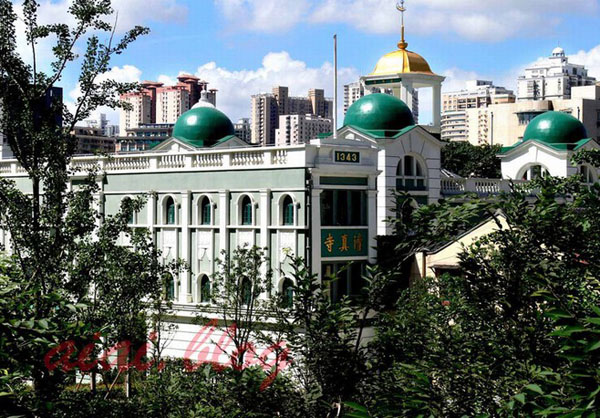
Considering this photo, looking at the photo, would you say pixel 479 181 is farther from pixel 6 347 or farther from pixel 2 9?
pixel 6 347

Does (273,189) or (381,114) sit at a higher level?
(381,114)

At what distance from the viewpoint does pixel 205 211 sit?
109ft

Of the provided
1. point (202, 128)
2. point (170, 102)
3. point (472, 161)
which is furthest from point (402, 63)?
point (170, 102)

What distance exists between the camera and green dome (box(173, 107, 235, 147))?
122 ft

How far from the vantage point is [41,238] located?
56.4 feet

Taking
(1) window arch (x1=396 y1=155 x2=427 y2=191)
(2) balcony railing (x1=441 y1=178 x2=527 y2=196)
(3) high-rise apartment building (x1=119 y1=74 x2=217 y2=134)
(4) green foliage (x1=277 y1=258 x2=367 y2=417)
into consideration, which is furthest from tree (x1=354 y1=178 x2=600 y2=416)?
(3) high-rise apartment building (x1=119 y1=74 x2=217 y2=134)

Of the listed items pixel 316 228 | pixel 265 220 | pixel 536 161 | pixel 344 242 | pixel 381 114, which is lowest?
pixel 344 242

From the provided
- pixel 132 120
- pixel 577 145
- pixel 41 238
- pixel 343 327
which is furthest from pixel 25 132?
pixel 132 120

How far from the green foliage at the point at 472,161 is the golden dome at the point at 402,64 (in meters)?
18.0

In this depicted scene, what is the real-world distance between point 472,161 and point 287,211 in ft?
110

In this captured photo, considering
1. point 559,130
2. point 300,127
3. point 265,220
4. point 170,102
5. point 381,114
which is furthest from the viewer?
point 170,102

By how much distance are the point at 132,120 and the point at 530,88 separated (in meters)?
72.4

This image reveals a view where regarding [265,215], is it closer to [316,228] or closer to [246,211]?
[246,211]

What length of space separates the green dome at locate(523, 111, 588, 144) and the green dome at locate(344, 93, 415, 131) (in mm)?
10539
